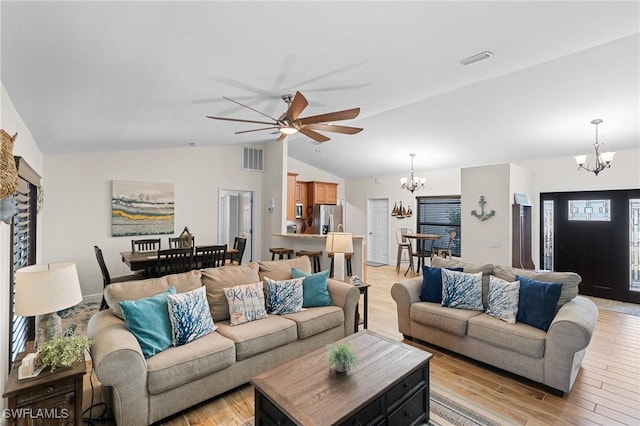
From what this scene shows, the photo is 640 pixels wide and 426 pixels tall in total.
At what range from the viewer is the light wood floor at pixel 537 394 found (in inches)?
87.2

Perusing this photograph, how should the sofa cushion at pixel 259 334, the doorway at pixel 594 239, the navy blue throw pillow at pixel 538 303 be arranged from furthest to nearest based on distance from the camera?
the doorway at pixel 594 239 < the navy blue throw pillow at pixel 538 303 < the sofa cushion at pixel 259 334

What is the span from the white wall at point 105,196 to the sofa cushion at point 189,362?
387 cm

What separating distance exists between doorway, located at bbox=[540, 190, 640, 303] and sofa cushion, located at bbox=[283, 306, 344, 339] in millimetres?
5030

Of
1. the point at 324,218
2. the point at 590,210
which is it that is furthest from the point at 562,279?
the point at 324,218

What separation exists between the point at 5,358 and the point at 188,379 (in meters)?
1.15

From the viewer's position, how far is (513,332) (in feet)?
8.72

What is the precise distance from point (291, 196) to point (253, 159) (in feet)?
4.51

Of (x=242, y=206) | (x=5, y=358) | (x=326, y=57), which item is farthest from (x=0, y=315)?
(x=242, y=206)

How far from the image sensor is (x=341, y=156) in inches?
302

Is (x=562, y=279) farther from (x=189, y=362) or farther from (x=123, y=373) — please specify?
(x=123, y=373)

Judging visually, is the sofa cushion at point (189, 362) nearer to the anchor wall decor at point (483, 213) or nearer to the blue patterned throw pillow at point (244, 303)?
the blue patterned throw pillow at point (244, 303)

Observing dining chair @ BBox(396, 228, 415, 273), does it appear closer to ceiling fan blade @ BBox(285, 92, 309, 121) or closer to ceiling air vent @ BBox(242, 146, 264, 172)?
ceiling air vent @ BBox(242, 146, 264, 172)

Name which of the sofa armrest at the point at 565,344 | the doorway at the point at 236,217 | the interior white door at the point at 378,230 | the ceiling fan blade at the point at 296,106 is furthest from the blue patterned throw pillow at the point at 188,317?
the interior white door at the point at 378,230

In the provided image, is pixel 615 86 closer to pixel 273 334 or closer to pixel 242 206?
pixel 273 334
